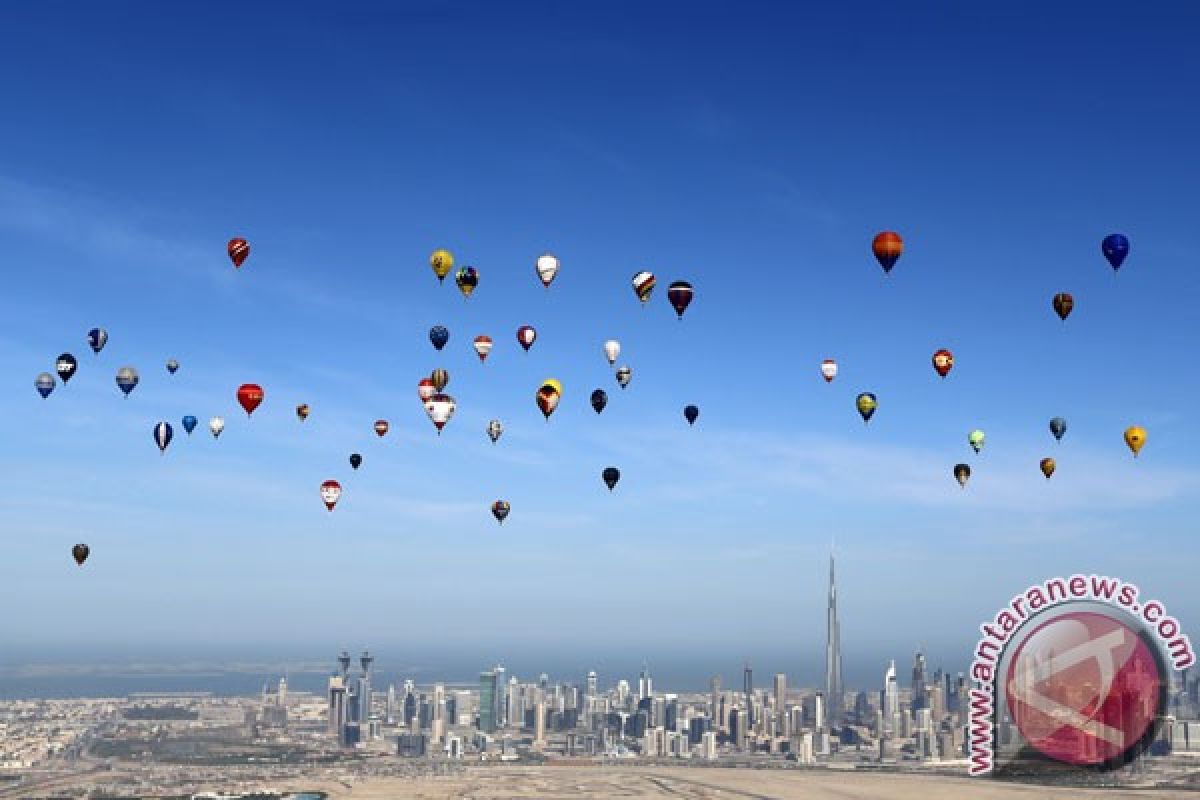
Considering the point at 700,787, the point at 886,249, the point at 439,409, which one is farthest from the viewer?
the point at 700,787

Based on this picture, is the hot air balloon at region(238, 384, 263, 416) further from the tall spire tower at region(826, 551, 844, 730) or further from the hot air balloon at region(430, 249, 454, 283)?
the tall spire tower at region(826, 551, 844, 730)

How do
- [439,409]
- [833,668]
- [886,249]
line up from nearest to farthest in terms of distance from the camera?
[886,249], [439,409], [833,668]

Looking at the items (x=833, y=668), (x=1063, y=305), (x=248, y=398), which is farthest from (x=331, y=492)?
(x=833, y=668)

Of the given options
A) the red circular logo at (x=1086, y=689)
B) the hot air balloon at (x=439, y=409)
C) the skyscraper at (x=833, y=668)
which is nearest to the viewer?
the red circular logo at (x=1086, y=689)

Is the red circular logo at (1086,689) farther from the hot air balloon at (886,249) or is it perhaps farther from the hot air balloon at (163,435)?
the hot air balloon at (163,435)

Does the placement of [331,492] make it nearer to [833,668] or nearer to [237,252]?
[237,252]

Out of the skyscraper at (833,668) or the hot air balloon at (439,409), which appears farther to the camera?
the skyscraper at (833,668)

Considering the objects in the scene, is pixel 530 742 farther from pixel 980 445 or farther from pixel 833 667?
pixel 980 445

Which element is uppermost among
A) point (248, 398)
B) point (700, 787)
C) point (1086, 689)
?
point (248, 398)

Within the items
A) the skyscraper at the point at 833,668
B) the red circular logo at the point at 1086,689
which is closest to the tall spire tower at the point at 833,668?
the skyscraper at the point at 833,668
